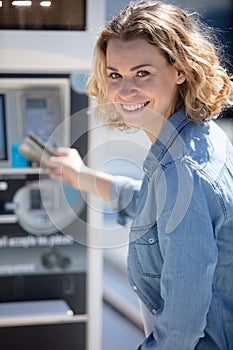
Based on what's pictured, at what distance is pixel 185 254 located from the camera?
148cm

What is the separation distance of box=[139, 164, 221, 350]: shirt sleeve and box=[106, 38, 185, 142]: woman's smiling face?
0.17 m

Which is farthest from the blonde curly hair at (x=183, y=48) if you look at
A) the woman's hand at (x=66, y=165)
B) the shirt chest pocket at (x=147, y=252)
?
the woman's hand at (x=66, y=165)

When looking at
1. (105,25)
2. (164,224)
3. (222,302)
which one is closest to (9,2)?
(105,25)

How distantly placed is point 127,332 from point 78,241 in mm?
876

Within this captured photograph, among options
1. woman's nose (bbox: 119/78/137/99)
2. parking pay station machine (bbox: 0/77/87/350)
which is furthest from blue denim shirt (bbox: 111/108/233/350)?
parking pay station machine (bbox: 0/77/87/350)

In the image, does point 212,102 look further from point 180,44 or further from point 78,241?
point 78,241

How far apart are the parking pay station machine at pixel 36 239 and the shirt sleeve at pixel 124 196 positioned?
0.49 m

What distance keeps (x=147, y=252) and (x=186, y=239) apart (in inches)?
7.2

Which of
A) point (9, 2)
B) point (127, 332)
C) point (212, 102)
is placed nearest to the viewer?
point (212, 102)

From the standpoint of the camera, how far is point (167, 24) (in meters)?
1.54

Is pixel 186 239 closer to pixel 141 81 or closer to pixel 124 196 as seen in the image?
pixel 141 81

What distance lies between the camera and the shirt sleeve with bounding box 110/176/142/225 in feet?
6.66

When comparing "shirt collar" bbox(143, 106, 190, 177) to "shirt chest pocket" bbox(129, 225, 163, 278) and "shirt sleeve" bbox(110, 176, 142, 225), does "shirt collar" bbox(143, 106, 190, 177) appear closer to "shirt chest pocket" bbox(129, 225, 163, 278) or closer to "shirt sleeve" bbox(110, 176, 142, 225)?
"shirt chest pocket" bbox(129, 225, 163, 278)

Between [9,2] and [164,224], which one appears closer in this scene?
[164,224]
